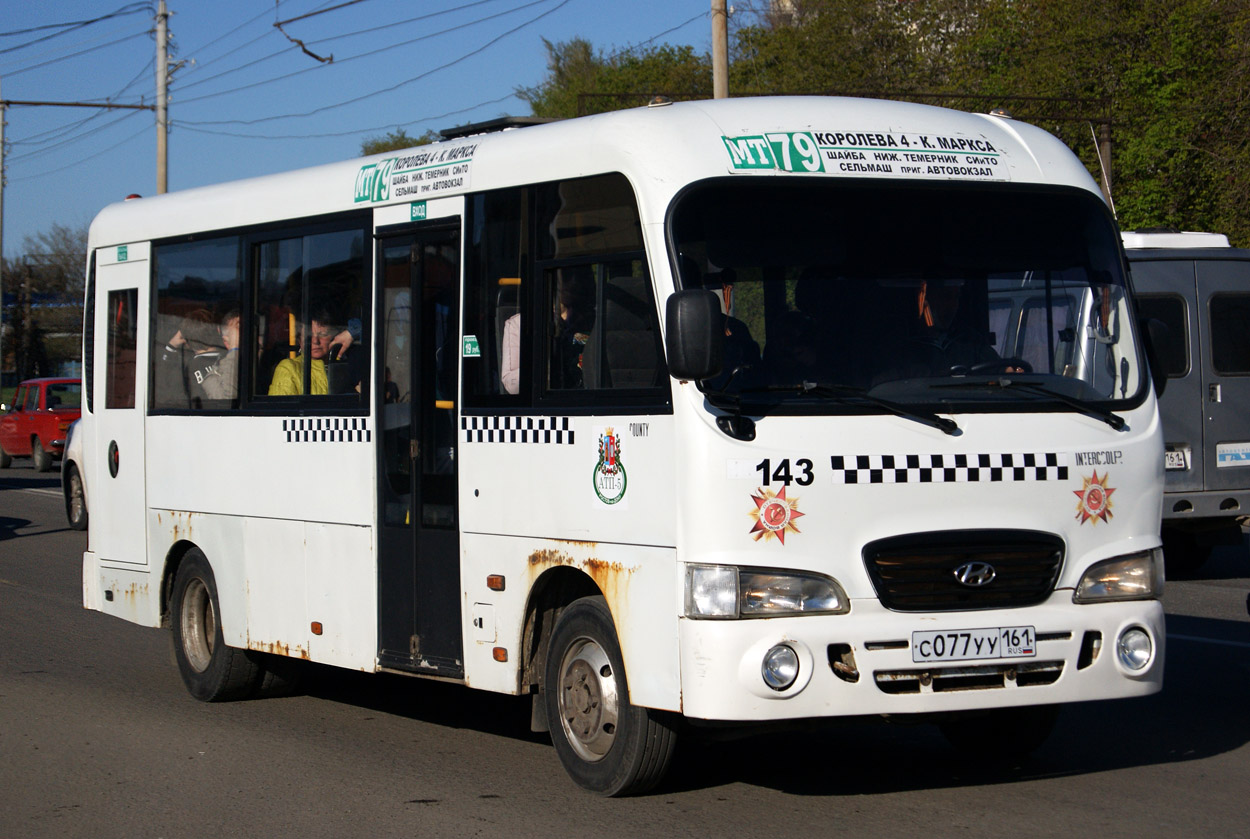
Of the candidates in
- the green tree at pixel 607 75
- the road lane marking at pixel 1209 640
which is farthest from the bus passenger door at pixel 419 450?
the green tree at pixel 607 75

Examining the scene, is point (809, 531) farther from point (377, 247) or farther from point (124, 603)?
point (124, 603)

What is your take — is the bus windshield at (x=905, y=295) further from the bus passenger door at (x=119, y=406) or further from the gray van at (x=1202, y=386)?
the gray van at (x=1202, y=386)

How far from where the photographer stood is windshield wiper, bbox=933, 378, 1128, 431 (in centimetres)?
632

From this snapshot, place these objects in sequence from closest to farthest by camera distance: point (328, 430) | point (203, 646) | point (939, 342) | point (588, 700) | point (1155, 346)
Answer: point (939, 342)
point (588, 700)
point (1155, 346)
point (328, 430)
point (203, 646)

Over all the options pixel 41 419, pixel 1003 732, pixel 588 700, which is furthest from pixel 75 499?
pixel 1003 732

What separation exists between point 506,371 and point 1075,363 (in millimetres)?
2519

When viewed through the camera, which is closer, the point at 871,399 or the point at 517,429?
the point at 871,399

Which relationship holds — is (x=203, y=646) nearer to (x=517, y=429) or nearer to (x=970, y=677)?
(x=517, y=429)

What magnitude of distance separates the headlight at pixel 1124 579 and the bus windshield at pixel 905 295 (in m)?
0.64

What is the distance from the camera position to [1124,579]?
642cm

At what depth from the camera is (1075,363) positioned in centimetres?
660

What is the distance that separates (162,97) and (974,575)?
3290cm

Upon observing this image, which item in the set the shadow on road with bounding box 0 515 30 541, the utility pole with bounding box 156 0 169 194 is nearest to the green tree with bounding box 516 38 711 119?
the utility pole with bounding box 156 0 169 194

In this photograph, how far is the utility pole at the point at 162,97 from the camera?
35.3 meters
